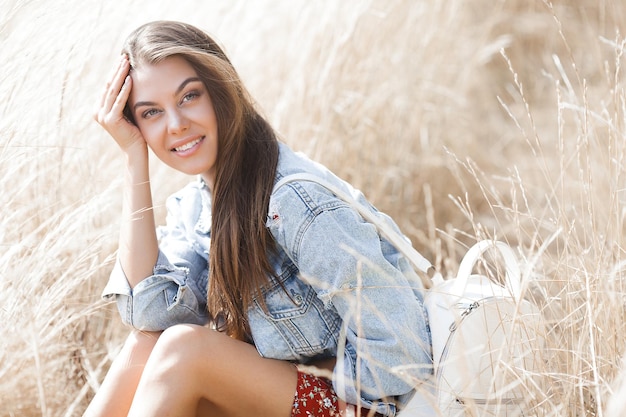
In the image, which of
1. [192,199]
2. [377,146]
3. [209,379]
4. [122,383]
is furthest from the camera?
[377,146]

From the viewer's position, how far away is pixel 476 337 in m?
1.65

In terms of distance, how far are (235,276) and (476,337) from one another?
1.85 ft

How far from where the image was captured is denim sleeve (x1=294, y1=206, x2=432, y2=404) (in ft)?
5.48

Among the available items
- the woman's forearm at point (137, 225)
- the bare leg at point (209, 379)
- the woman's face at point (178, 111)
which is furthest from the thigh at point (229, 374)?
the woman's face at point (178, 111)

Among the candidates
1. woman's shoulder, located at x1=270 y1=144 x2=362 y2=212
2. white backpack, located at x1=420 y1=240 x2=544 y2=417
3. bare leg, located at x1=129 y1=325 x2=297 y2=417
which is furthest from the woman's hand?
white backpack, located at x1=420 y1=240 x2=544 y2=417

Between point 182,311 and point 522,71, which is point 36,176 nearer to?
point 182,311

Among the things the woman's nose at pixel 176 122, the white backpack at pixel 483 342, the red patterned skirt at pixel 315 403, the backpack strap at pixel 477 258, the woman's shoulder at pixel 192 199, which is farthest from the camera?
the woman's shoulder at pixel 192 199

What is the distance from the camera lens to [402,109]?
3.58 meters

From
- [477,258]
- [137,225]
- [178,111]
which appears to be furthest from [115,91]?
[477,258]

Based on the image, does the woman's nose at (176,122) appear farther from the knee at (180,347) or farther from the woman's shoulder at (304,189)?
the knee at (180,347)

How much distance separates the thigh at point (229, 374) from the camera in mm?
1748

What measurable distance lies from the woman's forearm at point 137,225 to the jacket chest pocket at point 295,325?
0.35 metres

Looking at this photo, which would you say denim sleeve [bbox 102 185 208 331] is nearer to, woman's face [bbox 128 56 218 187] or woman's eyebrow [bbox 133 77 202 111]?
woman's face [bbox 128 56 218 187]

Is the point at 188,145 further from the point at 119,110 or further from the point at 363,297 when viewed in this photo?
the point at 363,297
